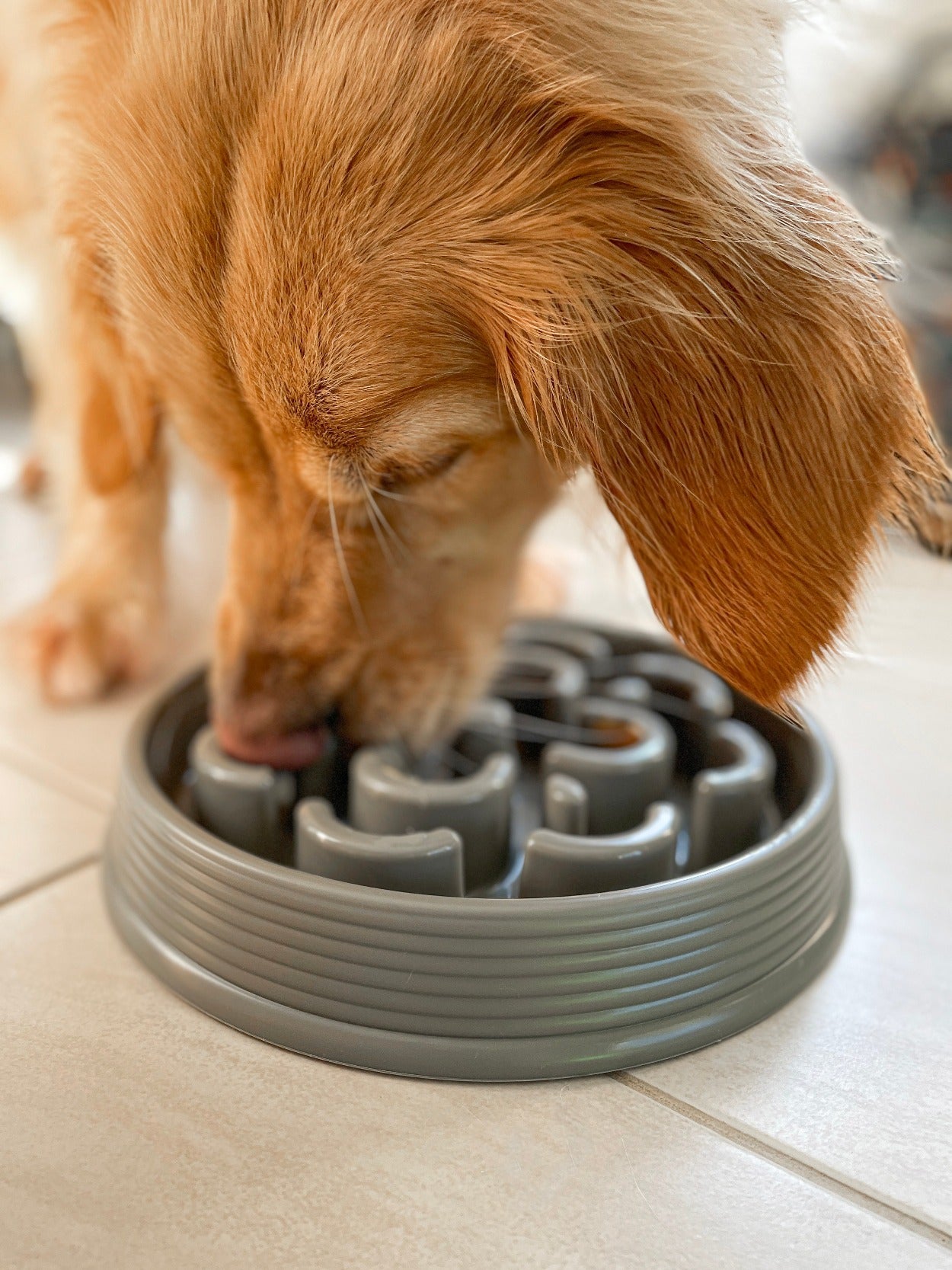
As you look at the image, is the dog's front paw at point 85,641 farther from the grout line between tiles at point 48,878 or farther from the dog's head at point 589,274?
the dog's head at point 589,274

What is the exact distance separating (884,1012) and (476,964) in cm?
37

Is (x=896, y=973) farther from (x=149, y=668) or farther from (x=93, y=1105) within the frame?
(x=149, y=668)

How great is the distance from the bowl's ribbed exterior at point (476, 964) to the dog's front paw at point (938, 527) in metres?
0.29

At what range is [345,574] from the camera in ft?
3.63

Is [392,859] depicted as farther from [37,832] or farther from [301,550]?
[37,832]

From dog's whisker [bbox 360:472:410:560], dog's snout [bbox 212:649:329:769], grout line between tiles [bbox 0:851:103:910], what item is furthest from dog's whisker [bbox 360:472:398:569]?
grout line between tiles [bbox 0:851:103:910]

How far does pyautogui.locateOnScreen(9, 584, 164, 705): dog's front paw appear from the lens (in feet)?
5.06

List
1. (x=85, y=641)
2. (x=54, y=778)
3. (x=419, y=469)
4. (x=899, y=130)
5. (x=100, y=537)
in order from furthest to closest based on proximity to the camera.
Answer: (x=899, y=130), (x=100, y=537), (x=85, y=641), (x=54, y=778), (x=419, y=469)

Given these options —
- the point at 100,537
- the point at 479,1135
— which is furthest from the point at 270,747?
the point at 100,537

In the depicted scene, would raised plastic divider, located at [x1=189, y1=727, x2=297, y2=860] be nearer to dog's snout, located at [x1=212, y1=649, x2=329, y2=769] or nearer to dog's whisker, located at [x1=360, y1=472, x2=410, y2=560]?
dog's snout, located at [x1=212, y1=649, x2=329, y2=769]

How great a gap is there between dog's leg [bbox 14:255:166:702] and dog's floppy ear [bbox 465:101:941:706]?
1.90 ft

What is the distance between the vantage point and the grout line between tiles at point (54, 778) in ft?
4.20

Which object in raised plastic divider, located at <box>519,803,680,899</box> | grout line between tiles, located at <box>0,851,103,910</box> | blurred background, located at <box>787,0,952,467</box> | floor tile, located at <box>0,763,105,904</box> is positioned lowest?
floor tile, located at <box>0,763,105,904</box>

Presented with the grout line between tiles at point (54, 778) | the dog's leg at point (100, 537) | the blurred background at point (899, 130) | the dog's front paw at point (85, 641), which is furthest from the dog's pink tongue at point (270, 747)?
the blurred background at point (899, 130)
